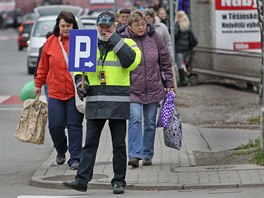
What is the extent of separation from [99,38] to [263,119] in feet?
8.94

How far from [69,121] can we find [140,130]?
0.84 metres

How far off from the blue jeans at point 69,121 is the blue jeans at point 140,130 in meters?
0.60

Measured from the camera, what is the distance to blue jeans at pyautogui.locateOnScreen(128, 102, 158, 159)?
12018mm

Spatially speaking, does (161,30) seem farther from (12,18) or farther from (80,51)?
(12,18)

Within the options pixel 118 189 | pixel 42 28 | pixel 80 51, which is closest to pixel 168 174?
pixel 118 189

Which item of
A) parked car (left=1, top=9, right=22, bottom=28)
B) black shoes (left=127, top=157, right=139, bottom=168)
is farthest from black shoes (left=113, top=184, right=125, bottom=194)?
parked car (left=1, top=9, right=22, bottom=28)

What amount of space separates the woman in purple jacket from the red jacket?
2.51 feet

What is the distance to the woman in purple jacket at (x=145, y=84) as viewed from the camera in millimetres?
12016

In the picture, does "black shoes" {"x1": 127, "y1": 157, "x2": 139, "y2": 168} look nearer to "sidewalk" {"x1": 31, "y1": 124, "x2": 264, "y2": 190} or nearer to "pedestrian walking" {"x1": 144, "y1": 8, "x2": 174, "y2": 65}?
"sidewalk" {"x1": 31, "y1": 124, "x2": 264, "y2": 190}

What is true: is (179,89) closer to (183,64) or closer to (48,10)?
(183,64)

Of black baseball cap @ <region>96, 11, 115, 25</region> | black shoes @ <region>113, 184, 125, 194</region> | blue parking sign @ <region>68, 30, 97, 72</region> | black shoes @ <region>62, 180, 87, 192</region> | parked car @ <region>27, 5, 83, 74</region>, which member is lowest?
parked car @ <region>27, 5, 83, 74</region>

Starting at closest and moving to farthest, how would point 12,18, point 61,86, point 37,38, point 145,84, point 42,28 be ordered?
point 61,86, point 145,84, point 37,38, point 42,28, point 12,18

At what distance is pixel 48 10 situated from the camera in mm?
41000

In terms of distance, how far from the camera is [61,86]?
11867 mm
